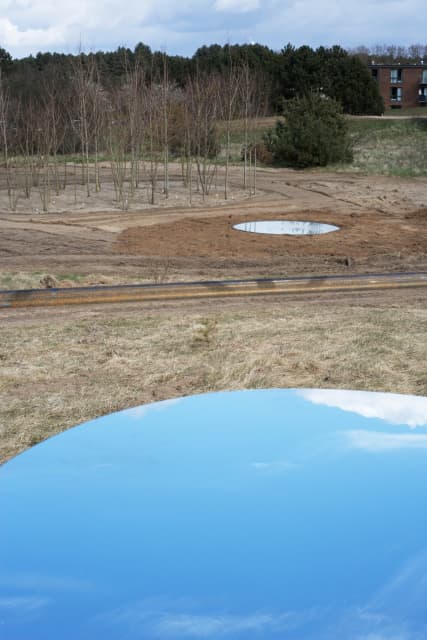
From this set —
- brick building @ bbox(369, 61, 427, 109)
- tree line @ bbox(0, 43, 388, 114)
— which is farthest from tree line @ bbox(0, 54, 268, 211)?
brick building @ bbox(369, 61, 427, 109)

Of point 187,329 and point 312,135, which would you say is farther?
point 312,135

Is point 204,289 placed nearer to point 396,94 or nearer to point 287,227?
point 287,227

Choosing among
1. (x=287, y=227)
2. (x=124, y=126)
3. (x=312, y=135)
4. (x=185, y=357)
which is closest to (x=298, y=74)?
(x=312, y=135)

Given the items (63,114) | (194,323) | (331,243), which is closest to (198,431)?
(194,323)

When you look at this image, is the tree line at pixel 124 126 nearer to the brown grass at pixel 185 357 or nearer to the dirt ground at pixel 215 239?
the dirt ground at pixel 215 239

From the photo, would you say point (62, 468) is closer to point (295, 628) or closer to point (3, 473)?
point (3, 473)
